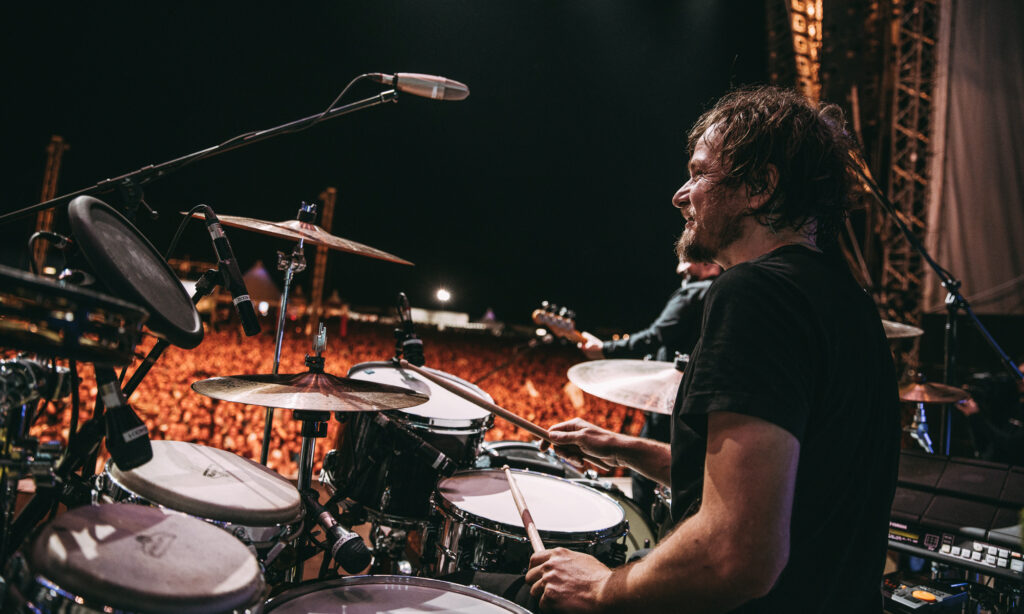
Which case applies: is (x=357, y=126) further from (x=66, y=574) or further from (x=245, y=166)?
(x=66, y=574)

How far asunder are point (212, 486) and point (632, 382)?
5.16 ft

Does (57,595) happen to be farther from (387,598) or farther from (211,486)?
(387,598)

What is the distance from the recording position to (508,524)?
1607mm

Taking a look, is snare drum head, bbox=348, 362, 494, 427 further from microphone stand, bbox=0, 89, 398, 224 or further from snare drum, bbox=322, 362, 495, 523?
microphone stand, bbox=0, 89, 398, 224

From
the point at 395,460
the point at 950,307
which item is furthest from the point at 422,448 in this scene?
the point at 950,307

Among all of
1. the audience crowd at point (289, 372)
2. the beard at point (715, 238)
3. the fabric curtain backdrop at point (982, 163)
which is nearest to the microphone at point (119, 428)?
the audience crowd at point (289, 372)

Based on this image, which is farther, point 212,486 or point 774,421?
point 212,486

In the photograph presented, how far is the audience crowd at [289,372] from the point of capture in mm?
4355

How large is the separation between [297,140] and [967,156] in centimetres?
1009

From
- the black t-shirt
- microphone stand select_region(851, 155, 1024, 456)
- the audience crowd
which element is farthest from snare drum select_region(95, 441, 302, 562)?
microphone stand select_region(851, 155, 1024, 456)

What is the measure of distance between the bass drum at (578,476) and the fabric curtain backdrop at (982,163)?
19.1 ft

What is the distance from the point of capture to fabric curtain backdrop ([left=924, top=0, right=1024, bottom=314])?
20.1 ft

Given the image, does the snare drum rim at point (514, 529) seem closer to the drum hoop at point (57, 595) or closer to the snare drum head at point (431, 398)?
the snare drum head at point (431, 398)

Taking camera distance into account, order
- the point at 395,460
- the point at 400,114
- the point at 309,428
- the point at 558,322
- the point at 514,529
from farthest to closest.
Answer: the point at 400,114
the point at 558,322
the point at 395,460
the point at 309,428
the point at 514,529
